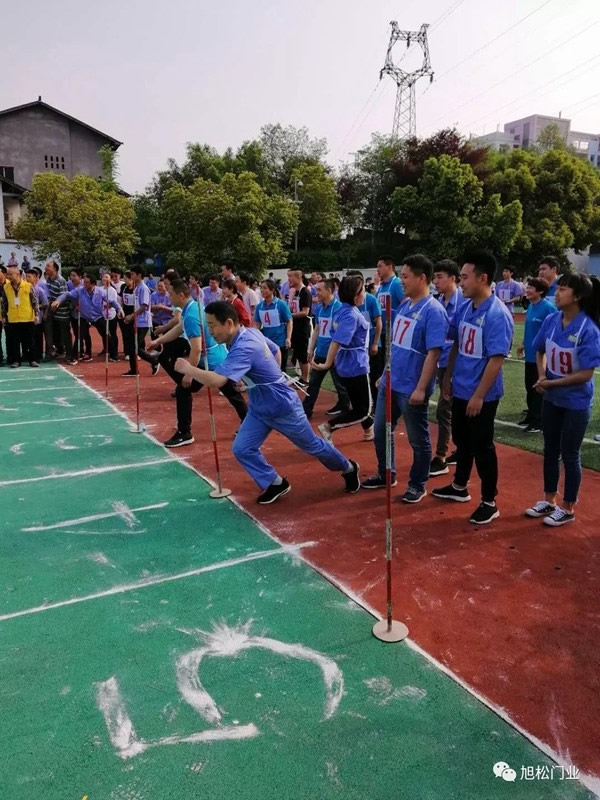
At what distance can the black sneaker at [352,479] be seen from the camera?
A: 18.2ft

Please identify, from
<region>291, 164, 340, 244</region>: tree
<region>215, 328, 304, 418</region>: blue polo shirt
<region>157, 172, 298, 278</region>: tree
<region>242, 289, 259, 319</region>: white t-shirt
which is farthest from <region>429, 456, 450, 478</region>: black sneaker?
<region>291, 164, 340, 244</region>: tree

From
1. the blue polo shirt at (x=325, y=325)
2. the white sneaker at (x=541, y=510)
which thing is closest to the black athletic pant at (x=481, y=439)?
the white sneaker at (x=541, y=510)

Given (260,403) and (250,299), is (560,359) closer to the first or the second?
(260,403)

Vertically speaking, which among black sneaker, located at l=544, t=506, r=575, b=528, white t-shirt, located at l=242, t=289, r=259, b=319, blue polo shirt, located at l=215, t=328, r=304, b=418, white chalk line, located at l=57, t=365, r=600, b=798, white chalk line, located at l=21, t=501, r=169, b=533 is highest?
white t-shirt, located at l=242, t=289, r=259, b=319

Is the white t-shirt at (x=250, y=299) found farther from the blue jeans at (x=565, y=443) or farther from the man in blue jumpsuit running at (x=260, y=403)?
the blue jeans at (x=565, y=443)

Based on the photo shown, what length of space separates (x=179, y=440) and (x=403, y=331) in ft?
11.1

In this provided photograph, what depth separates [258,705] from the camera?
2.85m

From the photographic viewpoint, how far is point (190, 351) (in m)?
7.41

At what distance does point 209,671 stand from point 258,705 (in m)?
0.38

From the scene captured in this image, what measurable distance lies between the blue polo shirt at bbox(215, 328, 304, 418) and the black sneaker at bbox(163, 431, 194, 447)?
2.26m

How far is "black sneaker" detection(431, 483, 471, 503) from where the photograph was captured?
5.36 m

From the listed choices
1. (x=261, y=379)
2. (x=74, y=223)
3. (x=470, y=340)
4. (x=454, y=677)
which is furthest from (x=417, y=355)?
(x=74, y=223)

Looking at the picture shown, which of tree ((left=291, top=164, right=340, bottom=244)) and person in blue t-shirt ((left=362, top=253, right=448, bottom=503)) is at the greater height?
tree ((left=291, top=164, right=340, bottom=244))

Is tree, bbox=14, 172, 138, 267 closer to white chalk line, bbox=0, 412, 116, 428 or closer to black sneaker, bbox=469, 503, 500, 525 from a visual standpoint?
white chalk line, bbox=0, 412, 116, 428
